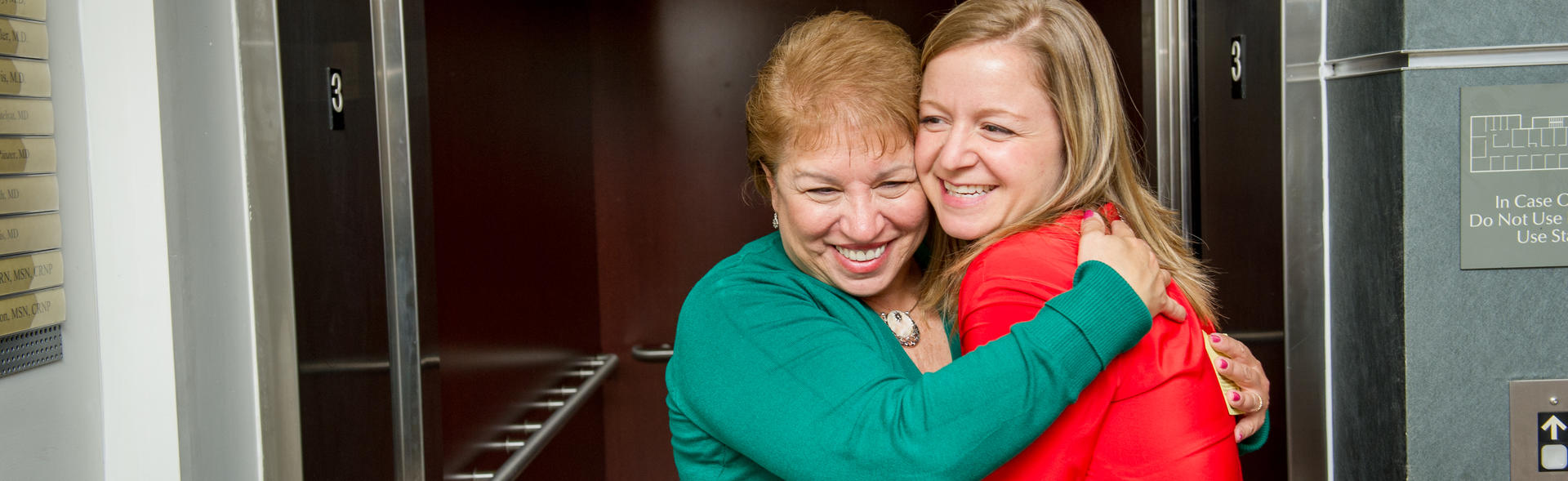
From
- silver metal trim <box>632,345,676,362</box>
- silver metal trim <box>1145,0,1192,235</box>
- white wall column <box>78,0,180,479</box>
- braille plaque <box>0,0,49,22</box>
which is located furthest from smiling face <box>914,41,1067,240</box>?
silver metal trim <box>632,345,676,362</box>

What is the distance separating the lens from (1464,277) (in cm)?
123

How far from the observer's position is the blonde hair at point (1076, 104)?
1200mm

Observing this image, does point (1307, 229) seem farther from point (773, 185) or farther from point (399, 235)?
point (399, 235)

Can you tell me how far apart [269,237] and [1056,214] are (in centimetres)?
95

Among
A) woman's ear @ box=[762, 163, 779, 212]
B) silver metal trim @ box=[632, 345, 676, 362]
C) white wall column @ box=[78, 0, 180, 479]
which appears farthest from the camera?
silver metal trim @ box=[632, 345, 676, 362]

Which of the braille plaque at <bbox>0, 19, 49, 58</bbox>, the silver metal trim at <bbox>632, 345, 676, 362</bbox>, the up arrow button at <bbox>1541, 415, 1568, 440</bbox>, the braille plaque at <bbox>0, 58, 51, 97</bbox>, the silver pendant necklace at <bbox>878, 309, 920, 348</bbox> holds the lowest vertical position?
the silver metal trim at <bbox>632, 345, 676, 362</bbox>

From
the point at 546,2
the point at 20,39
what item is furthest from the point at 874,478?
the point at 546,2

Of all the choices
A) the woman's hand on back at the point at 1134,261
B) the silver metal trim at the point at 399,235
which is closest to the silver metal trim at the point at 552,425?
the silver metal trim at the point at 399,235

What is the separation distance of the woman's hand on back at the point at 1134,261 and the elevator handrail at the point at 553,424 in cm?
125

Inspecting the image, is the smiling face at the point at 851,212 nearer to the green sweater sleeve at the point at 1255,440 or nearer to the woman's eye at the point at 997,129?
the woman's eye at the point at 997,129

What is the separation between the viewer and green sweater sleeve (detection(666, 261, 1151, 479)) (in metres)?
1.01

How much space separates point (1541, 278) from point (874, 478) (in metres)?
0.84

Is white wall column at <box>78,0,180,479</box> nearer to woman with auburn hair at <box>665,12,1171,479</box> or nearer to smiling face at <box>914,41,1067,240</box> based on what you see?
woman with auburn hair at <box>665,12,1171,479</box>

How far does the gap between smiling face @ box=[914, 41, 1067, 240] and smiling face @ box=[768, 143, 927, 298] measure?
0.21 ft
